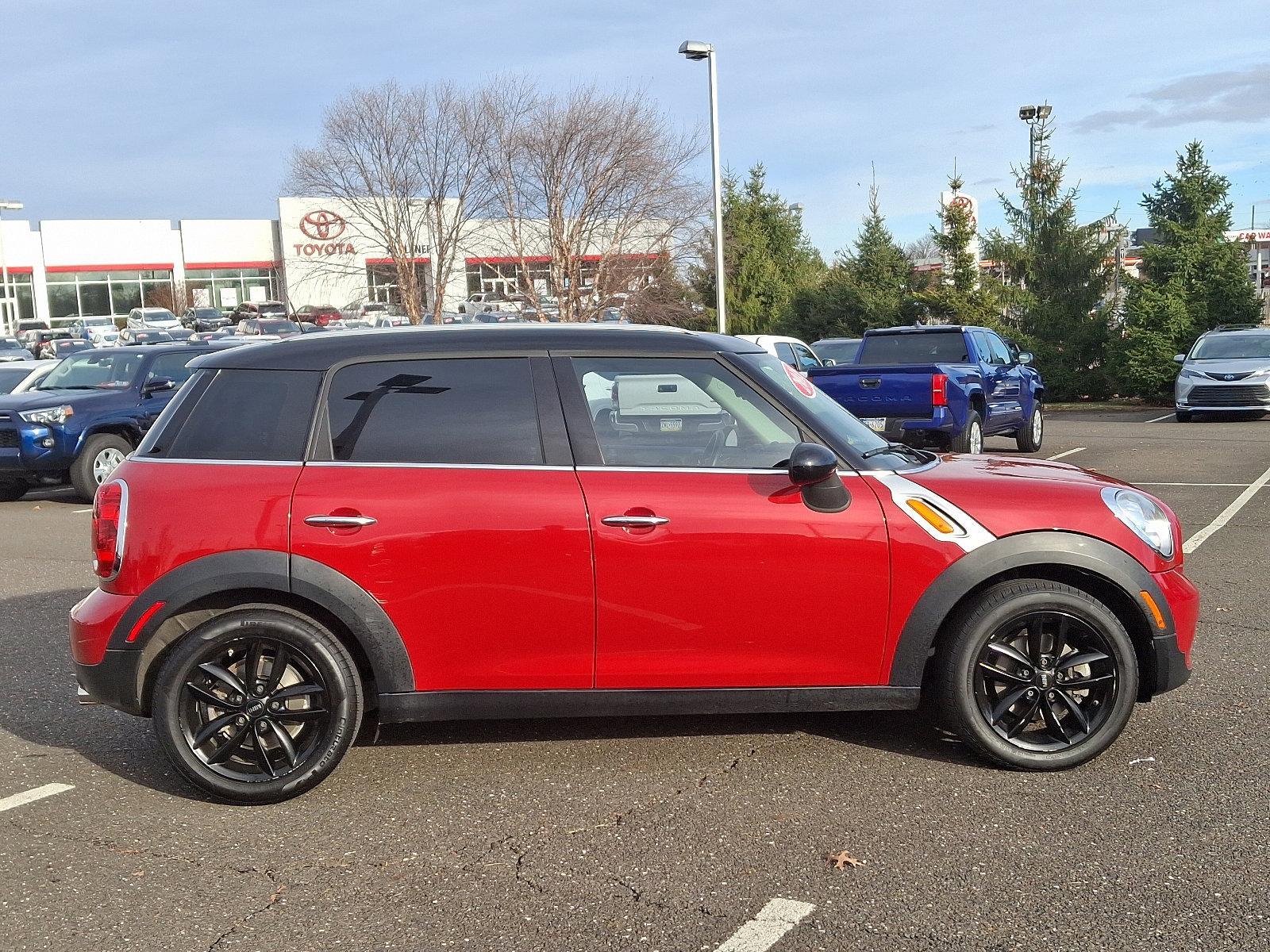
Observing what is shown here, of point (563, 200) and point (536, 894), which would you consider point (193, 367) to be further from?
point (563, 200)

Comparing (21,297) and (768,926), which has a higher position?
(21,297)

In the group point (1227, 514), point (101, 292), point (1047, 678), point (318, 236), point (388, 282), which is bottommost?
point (1227, 514)

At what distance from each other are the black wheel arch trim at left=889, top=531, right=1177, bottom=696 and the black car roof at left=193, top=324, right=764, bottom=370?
1.14m

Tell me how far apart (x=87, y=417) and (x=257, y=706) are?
33.9ft

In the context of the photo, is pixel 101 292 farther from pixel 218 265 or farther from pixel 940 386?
pixel 940 386

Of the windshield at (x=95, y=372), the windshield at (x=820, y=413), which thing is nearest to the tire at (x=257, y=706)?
the windshield at (x=820, y=413)

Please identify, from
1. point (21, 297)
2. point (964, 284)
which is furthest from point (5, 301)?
point (964, 284)

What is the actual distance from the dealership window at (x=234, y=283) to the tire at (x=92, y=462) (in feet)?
190

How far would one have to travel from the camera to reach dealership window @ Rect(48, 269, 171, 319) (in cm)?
6900

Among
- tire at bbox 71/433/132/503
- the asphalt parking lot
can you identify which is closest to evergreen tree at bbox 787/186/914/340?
tire at bbox 71/433/132/503

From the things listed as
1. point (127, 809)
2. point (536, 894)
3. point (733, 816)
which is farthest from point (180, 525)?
point (733, 816)

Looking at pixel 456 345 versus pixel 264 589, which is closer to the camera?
pixel 264 589

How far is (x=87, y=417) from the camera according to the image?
531 inches

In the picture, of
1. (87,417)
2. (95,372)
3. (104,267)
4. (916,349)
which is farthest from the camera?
(104,267)
